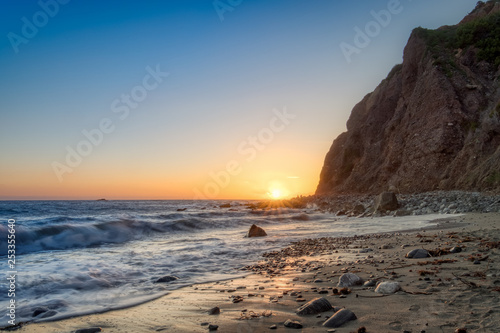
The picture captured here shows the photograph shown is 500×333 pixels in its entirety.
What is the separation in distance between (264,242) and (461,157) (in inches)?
721

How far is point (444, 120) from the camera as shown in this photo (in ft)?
85.7

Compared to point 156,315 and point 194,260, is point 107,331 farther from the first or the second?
point 194,260

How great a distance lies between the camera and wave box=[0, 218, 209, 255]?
1182 cm

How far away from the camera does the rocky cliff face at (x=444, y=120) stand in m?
21.3

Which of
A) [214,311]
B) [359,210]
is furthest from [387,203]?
[214,311]

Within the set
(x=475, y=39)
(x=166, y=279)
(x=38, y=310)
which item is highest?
(x=475, y=39)

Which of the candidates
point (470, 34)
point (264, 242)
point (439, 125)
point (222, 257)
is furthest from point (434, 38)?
point (222, 257)

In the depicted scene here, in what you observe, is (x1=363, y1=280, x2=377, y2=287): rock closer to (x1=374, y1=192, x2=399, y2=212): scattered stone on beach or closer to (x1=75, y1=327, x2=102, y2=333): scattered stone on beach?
(x1=75, y1=327, x2=102, y2=333): scattered stone on beach

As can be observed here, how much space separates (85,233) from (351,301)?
1418 centimetres

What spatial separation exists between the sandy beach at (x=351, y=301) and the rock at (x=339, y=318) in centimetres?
6

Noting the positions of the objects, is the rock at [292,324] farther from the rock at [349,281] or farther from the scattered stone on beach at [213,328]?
the rock at [349,281]

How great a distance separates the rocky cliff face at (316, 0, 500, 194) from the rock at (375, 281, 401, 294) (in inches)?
648

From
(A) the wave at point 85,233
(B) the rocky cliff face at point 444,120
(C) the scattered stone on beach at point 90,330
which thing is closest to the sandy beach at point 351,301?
(C) the scattered stone on beach at point 90,330

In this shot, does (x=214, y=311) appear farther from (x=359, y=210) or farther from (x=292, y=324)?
(x=359, y=210)
